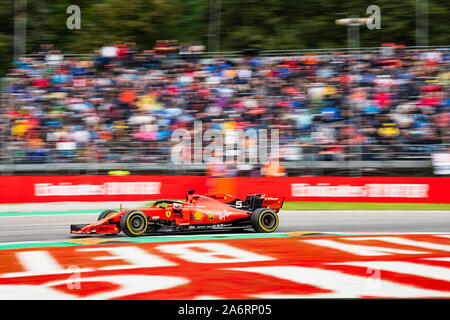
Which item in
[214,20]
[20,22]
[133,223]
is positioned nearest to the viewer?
[133,223]

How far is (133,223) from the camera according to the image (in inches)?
430

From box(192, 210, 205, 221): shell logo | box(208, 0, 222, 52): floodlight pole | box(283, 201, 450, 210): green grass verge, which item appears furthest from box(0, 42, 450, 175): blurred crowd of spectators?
box(208, 0, 222, 52): floodlight pole

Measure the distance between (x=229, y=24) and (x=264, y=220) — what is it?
2025 centimetres

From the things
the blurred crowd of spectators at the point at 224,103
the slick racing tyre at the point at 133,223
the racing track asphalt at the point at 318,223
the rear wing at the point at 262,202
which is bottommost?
the racing track asphalt at the point at 318,223

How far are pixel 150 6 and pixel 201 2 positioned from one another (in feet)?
8.93

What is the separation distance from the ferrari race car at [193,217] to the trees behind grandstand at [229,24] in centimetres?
1856

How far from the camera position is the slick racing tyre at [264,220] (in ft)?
38.3

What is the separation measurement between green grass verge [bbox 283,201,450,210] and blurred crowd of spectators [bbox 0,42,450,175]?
1433mm

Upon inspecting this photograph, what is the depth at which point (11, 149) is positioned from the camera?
18.5m

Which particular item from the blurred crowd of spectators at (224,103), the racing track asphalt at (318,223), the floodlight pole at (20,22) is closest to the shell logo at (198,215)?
the racing track asphalt at (318,223)

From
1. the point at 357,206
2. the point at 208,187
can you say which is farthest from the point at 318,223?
the point at 208,187

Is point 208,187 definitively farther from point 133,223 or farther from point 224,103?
point 133,223

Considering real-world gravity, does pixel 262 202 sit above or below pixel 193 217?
above

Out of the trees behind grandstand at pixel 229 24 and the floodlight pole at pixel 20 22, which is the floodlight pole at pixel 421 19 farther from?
the floodlight pole at pixel 20 22
